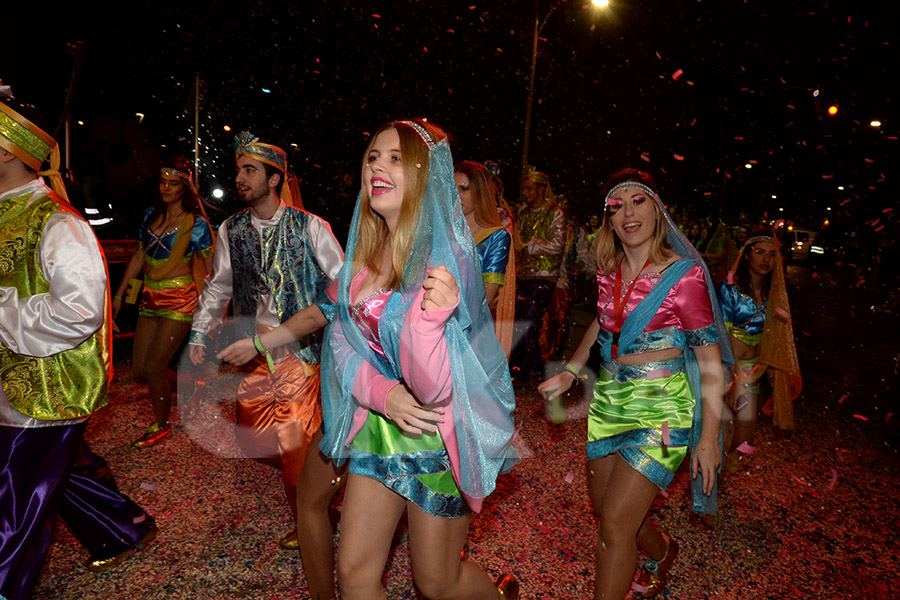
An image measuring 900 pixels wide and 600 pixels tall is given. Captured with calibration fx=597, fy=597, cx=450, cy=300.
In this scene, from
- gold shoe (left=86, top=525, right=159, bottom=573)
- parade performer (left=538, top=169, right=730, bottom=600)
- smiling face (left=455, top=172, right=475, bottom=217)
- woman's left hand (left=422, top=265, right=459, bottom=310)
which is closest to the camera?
woman's left hand (left=422, top=265, right=459, bottom=310)

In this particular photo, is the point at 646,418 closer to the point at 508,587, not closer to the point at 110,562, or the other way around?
the point at 508,587

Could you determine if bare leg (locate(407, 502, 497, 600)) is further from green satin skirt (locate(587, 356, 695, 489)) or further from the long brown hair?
the long brown hair

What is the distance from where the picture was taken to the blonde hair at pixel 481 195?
4.29 metres

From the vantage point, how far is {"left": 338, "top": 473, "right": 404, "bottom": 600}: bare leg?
6.55 ft

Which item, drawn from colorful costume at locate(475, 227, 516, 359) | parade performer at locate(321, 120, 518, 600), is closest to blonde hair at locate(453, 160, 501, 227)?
colorful costume at locate(475, 227, 516, 359)

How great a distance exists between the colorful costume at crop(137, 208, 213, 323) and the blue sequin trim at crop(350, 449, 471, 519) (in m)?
3.60

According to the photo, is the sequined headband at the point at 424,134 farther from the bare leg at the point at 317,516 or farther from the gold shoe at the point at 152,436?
the gold shoe at the point at 152,436

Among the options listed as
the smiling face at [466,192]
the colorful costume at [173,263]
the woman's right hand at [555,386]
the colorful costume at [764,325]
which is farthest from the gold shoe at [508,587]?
the colorful costume at [173,263]

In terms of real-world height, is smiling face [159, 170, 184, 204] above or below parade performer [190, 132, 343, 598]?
above

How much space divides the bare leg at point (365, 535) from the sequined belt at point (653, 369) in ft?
4.22

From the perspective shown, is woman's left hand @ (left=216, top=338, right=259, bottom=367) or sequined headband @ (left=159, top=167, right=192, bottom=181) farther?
sequined headband @ (left=159, top=167, right=192, bottom=181)

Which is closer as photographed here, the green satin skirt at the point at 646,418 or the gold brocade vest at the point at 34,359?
the gold brocade vest at the point at 34,359

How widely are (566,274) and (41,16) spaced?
7836mm

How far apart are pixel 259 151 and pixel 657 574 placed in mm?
3350
